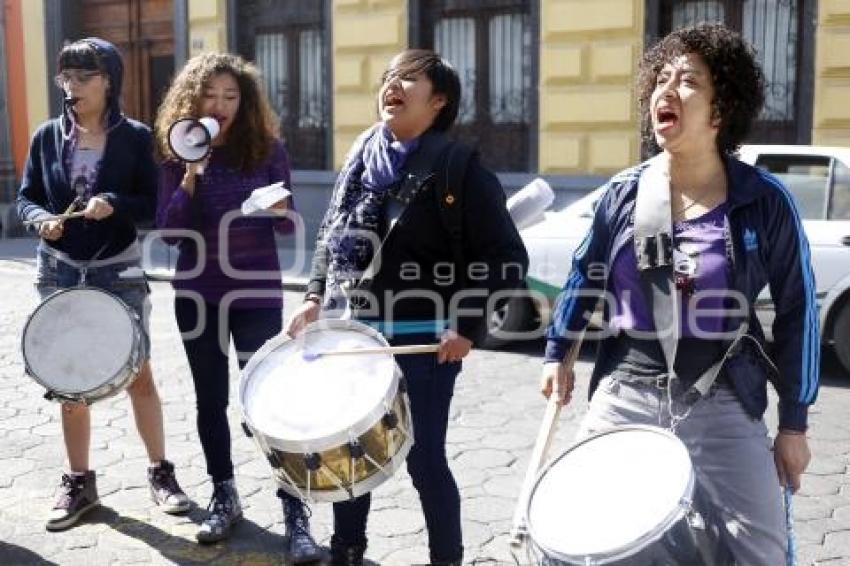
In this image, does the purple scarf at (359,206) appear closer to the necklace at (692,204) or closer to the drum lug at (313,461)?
the drum lug at (313,461)

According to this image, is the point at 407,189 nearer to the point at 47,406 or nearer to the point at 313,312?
the point at 313,312

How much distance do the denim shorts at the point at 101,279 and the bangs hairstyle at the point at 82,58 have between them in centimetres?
73

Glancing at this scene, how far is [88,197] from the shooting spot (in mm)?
3893

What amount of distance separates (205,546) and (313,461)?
52.4 inches

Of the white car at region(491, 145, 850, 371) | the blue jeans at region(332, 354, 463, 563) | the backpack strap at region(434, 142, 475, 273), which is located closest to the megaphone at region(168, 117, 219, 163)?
the backpack strap at region(434, 142, 475, 273)

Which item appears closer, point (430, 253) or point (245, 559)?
point (430, 253)

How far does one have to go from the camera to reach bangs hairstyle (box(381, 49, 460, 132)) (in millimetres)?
2998

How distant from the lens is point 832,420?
5.49 m

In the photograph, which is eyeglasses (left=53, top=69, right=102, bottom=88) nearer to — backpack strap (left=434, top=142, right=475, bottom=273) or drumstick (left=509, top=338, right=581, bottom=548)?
backpack strap (left=434, top=142, right=475, bottom=273)

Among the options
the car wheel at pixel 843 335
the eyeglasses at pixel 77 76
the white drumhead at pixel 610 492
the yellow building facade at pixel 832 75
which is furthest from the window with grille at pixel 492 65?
the white drumhead at pixel 610 492

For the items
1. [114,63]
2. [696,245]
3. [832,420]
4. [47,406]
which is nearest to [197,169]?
[114,63]

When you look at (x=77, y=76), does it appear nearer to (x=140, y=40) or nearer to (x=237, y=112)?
(x=237, y=112)

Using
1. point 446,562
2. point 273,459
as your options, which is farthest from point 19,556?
point 446,562

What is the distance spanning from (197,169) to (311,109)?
10.3 metres
